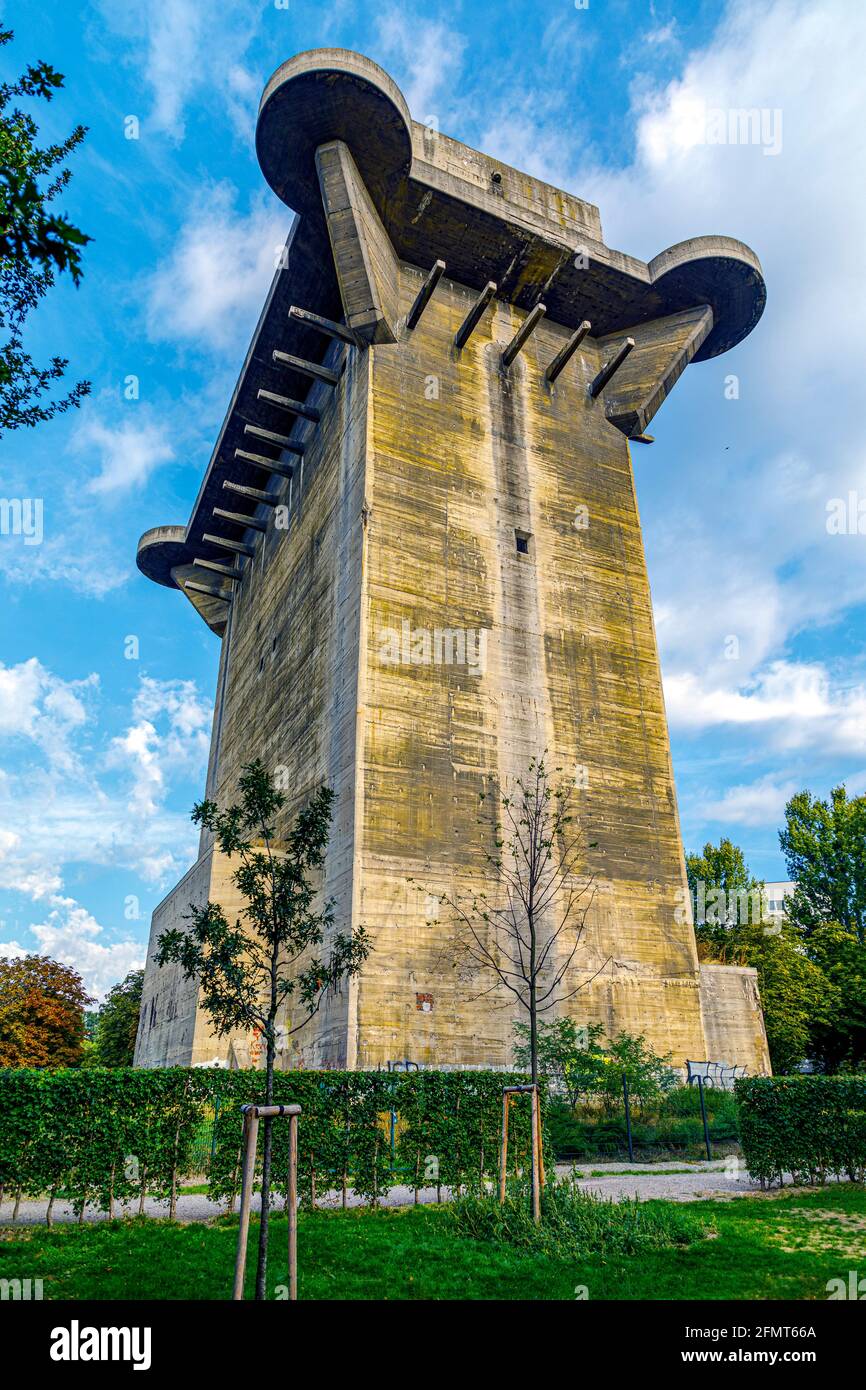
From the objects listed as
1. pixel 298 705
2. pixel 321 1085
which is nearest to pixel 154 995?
pixel 298 705

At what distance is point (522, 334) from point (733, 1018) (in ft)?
73.9

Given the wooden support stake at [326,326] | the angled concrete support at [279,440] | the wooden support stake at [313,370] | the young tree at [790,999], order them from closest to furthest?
1. the wooden support stake at [326,326]
2. the wooden support stake at [313,370]
3. the angled concrete support at [279,440]
4. the young tree at [790,999]

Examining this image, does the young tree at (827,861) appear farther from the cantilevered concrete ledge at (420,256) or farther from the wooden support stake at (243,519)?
the wooden support stake at (243,519)

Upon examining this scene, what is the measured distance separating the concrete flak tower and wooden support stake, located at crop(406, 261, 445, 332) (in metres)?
0.09

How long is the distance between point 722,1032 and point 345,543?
18210mm

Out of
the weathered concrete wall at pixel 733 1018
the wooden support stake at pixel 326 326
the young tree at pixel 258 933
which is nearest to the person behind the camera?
the young tree at pixel 258 933

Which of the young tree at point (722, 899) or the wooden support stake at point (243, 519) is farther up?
the wooden support stake at point (243, 519)

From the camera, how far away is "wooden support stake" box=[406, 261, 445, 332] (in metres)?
25.6

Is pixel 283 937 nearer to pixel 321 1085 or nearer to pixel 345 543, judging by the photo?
pixel 321 1085

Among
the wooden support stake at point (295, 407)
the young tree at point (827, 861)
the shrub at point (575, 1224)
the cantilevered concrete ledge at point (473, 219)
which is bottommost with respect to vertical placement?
the shrub at point (575, 1224)

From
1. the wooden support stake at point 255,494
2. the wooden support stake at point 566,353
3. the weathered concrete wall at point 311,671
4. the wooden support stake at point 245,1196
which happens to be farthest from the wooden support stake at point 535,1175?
the wooden support stake at point 255,494

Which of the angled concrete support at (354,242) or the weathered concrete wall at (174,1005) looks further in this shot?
the angled concrete support at (354,242)

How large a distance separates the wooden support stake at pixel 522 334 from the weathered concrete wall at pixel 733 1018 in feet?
67.4

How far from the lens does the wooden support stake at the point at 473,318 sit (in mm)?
26484
